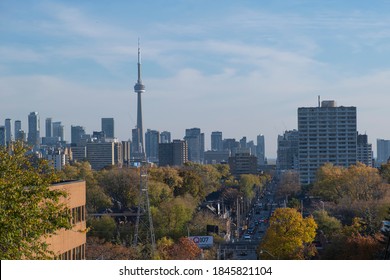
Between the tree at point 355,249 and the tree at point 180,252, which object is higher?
the tree at point 355,249

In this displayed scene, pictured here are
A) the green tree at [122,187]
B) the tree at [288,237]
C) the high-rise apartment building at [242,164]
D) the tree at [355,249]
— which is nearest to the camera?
the tree at [355,249]

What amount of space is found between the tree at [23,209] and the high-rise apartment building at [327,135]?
121433mm

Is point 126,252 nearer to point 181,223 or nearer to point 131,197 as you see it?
point 181,223

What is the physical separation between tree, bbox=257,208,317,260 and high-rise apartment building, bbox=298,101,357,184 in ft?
312

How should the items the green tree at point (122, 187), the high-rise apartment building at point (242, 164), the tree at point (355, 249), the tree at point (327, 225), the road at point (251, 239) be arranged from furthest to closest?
1. the high-rise apartment building at point (242, 164)
2. the green tree at point (122, 187)
3. the tree at point (327, 225)
4. the road at point (251, 239)
5. the tree at point (355, 249)

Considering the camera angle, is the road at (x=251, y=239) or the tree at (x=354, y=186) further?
the tree at (x=354, y=186)

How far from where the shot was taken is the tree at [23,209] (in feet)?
38.6

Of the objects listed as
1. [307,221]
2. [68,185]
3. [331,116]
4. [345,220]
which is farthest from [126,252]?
[331,116]

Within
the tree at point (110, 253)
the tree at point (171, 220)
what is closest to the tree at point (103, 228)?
the tree at point (171, 220)

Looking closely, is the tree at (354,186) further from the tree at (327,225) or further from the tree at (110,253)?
the tree at (110,253)

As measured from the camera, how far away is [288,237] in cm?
3731

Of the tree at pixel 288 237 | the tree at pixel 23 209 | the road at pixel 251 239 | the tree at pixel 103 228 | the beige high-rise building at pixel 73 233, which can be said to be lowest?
the road at pixel 251 239

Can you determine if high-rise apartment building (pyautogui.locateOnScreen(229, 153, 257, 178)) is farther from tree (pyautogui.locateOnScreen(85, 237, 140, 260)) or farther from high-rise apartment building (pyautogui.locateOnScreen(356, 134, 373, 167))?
tree (pyautogui.locateOnScreen(85, 237, 140, 260))

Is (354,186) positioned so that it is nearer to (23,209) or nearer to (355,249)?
(355,249)
